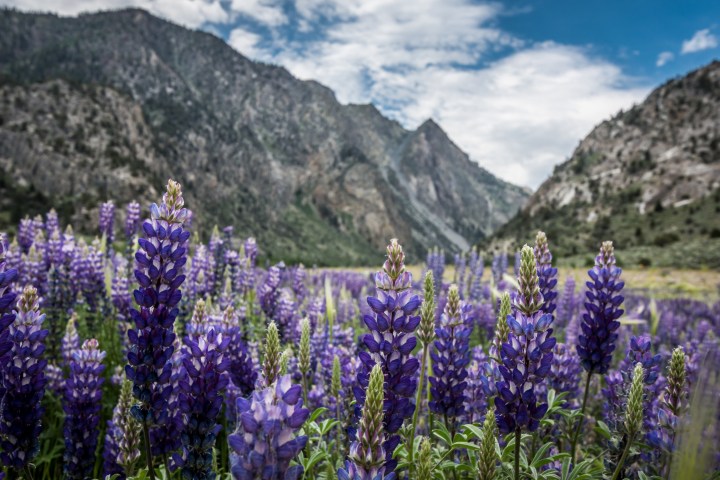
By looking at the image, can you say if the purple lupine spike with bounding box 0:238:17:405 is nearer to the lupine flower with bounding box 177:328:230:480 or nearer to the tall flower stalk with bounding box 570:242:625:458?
the lupine flower with bounding box 177:328:230:480

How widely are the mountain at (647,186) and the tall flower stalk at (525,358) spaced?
35.9m

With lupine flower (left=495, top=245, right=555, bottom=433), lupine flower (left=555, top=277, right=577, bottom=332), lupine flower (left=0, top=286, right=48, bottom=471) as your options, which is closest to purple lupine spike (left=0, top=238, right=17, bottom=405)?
lupine flower (left=0, top=286, right=48, bottom=471)

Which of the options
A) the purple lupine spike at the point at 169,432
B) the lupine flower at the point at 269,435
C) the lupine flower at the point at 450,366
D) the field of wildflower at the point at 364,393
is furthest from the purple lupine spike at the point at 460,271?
the lupine flower at the point at 269,435

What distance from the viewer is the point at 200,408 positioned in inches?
107

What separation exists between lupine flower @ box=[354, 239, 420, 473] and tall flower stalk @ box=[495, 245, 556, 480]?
1.94 feet

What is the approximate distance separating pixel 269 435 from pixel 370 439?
0.43 m

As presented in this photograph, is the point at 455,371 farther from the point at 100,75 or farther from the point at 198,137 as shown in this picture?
the point at 100,75

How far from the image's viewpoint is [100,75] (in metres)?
147

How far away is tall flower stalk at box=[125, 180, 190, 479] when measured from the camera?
9.12ft

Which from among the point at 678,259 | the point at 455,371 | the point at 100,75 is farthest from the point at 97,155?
the point at 455,371

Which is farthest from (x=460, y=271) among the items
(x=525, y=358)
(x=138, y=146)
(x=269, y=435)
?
(x=138, y=146)

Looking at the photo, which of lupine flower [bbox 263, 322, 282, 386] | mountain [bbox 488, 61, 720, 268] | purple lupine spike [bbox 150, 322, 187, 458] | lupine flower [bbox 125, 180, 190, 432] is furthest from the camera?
mountain [bbox 488, 61, 720, 268]

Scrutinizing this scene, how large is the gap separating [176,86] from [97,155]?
78.6 metres

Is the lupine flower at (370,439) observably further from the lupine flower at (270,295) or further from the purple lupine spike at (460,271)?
the purple lupine spike at (460,271)
